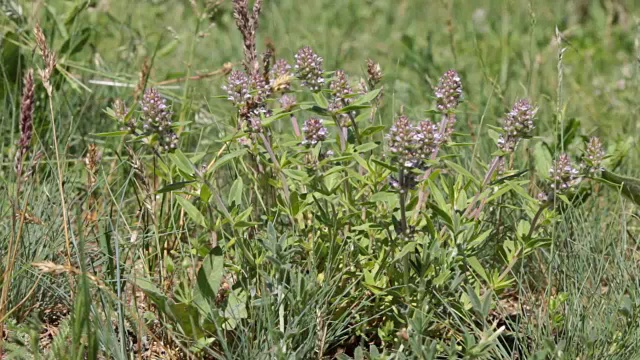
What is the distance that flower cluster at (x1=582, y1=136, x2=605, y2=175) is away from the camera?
82.9 inches

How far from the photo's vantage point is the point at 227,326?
2.12 m

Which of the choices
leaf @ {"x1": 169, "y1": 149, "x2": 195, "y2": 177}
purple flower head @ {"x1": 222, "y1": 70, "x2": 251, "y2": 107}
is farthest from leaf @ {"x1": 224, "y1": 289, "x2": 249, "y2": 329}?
purple flower head @ {"x1": 222, "y1": 70, "x2": 251, "y2": 107}

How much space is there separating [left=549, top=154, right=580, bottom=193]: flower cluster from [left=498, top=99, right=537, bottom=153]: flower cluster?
4.4 inches

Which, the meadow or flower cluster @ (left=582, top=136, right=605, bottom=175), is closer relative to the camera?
the meadow

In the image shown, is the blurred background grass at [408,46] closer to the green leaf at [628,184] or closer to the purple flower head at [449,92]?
the green leaf at [628,184]

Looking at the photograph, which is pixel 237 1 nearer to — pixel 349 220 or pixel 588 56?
pixel 349 220

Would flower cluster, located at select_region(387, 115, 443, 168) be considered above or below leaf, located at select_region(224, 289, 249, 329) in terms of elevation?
above

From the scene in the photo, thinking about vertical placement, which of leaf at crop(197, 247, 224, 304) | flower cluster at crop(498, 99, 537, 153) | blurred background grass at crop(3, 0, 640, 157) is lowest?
leaf at crop(197, 247, 224, 304)

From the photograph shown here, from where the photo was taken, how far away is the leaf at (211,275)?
2049 millimetres

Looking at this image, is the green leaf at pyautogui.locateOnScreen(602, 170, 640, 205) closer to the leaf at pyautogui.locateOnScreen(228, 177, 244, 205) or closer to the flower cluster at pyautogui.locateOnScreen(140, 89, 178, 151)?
the leaf at pyautogui.locateOnScreen(228, 177, 244, 205)

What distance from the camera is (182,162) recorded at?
1968 mm

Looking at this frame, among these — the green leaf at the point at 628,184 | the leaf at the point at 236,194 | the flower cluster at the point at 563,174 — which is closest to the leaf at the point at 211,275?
the leaf at the point at 236,194

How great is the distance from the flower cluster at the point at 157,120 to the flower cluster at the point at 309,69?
359 mm

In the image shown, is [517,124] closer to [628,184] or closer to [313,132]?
[313,132]
